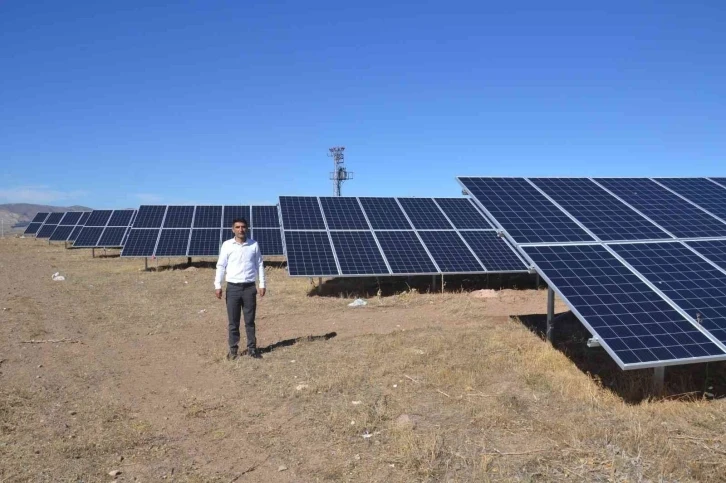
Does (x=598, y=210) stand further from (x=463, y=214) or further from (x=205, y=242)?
(x=205, y=242)

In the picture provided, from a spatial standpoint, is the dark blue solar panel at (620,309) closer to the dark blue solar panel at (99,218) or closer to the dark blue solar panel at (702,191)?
the dark blue solar panel at (702,191)

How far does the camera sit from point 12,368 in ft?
26.4

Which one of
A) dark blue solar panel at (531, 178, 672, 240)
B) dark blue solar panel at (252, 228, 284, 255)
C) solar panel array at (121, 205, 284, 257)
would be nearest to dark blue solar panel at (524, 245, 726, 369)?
dark blue solar panel at (531, 178, 672, 240)

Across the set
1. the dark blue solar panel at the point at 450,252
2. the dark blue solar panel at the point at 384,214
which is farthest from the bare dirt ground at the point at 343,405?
the dark blue solar panel at the point at 384,214

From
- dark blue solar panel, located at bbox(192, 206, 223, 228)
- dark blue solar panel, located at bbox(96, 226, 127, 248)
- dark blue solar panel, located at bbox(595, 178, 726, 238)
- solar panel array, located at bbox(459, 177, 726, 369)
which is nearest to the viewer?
solar panel array, located at bbox(459, 177, 726, 369)

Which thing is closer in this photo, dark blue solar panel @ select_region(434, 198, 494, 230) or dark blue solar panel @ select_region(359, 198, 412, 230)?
dark blue solar panel @ select_region(359, 198, 412, 230)

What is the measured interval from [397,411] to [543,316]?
6204 mm

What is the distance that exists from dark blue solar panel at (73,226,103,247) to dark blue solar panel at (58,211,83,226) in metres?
8.55

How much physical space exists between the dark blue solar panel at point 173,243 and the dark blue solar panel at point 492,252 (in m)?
11.3

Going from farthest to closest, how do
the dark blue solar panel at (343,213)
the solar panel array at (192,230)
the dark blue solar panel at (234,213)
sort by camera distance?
the dark blue solar panel at (234,213)
the solar panel array at (192,230)
the dark blue solar panel at (343,213)

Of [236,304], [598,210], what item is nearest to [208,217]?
[236,304]

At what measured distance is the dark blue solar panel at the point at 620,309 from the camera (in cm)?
612

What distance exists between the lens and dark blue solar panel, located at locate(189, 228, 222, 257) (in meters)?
21.6

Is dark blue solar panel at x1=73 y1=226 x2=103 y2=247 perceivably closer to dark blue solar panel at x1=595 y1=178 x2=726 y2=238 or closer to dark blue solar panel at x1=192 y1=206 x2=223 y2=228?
dark blue solar panel at x1=192 y1=206 x2=223 y2=228
